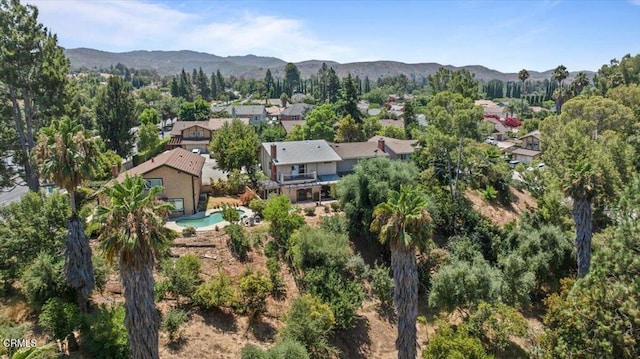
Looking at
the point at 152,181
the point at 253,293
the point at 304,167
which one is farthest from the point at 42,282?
the point at 304,167

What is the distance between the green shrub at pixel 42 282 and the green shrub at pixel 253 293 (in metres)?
9.96

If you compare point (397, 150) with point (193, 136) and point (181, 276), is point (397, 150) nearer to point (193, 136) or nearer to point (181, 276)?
point (181, 276)

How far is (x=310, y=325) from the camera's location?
79.4 feet

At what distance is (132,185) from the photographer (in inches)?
687

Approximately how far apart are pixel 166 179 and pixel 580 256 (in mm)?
33243

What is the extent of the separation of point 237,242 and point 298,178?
15452mm

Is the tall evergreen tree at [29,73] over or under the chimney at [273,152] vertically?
over

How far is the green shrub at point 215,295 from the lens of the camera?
25922mm

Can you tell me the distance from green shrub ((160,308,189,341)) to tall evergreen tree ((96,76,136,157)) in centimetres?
3871

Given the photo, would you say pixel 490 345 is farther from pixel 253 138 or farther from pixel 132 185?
pixel 253 138

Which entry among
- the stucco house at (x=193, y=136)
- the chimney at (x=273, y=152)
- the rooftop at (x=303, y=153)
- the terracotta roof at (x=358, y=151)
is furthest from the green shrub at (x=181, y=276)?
the stucco house at (x=193, y=136)

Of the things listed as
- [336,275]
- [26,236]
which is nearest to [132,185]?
[26,236]

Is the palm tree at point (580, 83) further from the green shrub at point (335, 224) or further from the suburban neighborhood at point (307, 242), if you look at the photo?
the green shrub at point (335, 224)

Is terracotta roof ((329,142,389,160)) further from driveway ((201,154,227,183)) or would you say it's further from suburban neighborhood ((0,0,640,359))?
driveway ((201,154,227,183))
